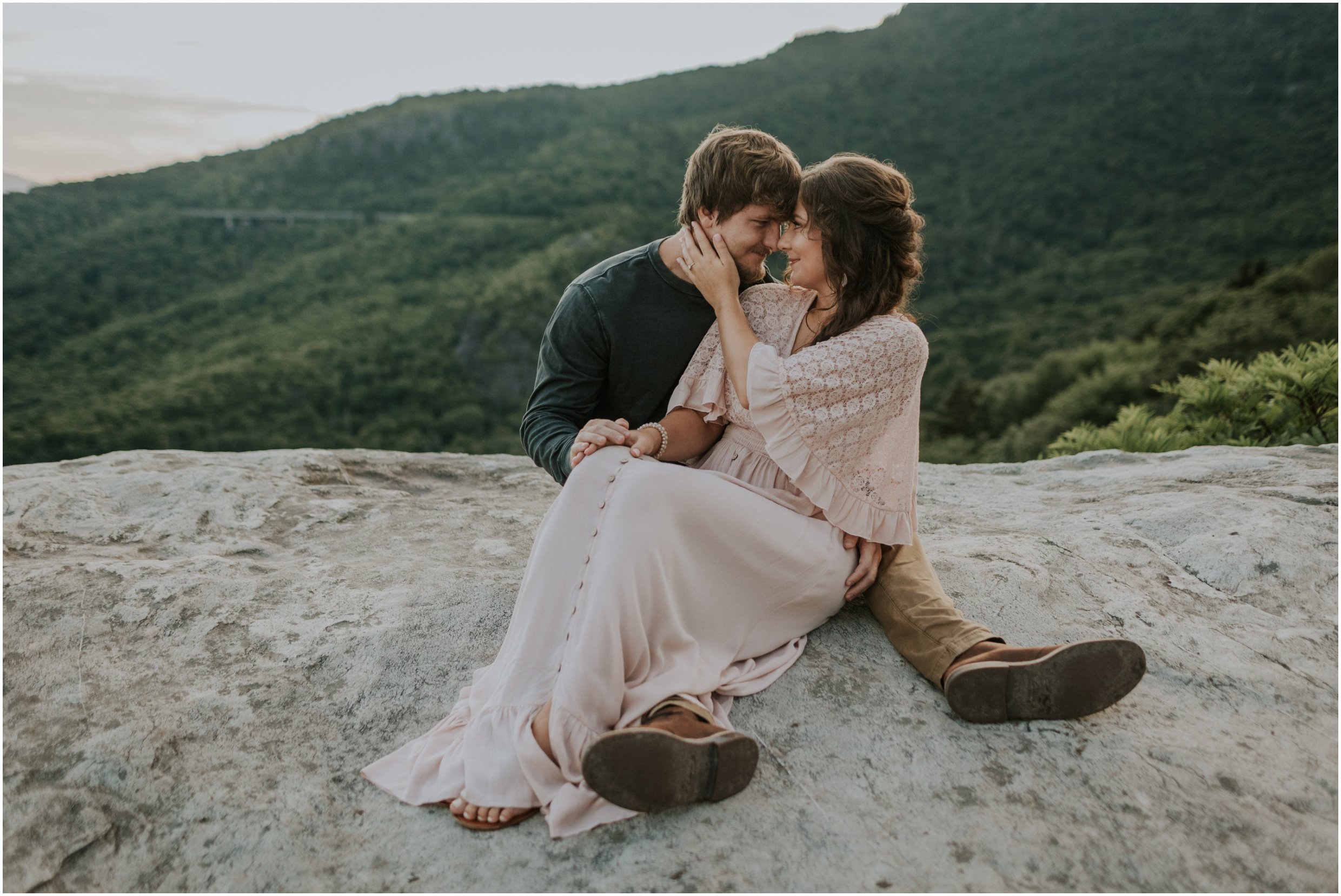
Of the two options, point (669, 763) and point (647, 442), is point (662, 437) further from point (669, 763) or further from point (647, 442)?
point (669, 763)

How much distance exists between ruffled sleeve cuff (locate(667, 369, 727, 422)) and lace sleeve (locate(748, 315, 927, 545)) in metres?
0.34

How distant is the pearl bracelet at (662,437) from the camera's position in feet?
8.39

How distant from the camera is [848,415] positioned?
7.70 feet

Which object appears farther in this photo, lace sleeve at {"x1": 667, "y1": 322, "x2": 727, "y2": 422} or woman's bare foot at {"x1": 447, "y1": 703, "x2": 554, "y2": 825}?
lace sleeve at {"x1": 667, "y1": 322, "x2": 727, "y2": 422}

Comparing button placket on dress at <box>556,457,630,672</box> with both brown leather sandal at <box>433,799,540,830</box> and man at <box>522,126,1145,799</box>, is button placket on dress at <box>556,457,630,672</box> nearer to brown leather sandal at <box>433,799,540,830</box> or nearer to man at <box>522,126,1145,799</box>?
man at <box>522,126,1145,799</box>

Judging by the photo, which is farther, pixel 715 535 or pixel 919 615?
pixel 919 615

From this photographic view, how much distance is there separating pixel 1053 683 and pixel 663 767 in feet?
3.47

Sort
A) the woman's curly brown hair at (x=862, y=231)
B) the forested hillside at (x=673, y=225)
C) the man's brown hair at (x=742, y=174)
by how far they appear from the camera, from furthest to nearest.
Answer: the forested hillside at (x=673, y=225)
the man's brown hair at (x=742, y=174)
the woman's curly brown hair at (x=862, y=231)

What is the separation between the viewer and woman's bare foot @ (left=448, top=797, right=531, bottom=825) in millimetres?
1866

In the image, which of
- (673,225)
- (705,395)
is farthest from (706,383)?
(673,225)

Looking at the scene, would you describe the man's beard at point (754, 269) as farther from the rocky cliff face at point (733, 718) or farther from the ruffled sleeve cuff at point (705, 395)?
the rocky cliff face at point (733, 718)

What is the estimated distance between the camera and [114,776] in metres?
1.99

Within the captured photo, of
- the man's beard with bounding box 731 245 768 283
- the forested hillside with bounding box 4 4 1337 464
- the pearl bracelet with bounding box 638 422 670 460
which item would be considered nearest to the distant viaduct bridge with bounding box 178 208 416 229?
the forested hillside with bounding box 4 4 1337 464

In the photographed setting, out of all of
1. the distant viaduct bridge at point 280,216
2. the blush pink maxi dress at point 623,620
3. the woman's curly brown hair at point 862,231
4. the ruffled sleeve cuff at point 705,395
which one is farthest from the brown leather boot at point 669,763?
the distant viaduct bridge at point 280,216
